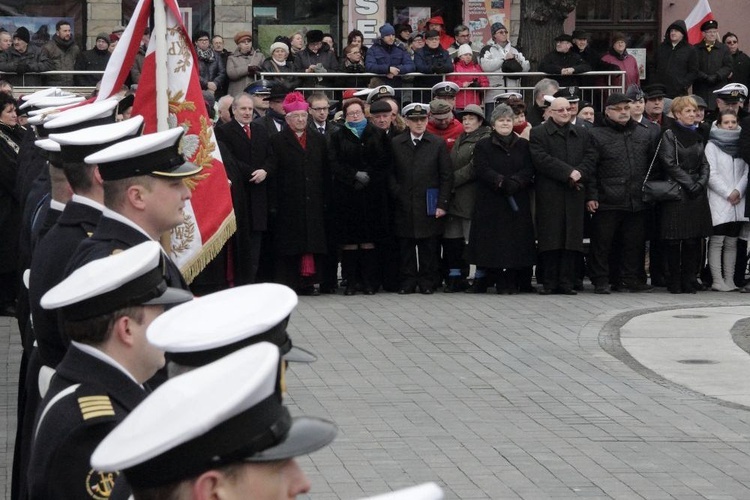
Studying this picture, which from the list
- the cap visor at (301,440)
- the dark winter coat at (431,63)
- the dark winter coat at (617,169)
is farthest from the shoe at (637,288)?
the cap visor at (301,440)

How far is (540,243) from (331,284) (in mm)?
2053

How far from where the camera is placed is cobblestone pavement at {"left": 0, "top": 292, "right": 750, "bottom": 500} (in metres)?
7.81

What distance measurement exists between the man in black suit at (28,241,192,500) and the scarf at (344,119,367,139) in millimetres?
10569

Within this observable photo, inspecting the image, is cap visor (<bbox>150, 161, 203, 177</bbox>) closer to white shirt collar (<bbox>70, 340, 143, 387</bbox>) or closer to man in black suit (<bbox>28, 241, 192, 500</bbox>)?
man in black suit (<bbox>28, 241, 192, 500</bbox>)

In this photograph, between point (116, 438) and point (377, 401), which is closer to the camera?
point (116, 438)

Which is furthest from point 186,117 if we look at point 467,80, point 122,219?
point 467,80

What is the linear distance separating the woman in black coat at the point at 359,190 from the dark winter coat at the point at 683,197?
8.92ft

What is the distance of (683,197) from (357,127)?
3.25m

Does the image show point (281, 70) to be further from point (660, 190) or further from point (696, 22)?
point (696, 22)

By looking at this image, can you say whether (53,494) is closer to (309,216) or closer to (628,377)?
(628,377)

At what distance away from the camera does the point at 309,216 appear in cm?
1458

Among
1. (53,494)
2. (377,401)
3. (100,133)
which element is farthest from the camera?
(377,401)

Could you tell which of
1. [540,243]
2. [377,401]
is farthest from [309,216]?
[377,401]

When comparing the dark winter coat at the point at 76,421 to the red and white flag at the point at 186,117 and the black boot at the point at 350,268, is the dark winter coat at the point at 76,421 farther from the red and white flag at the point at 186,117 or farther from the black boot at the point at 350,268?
the black boot at the point at 350,268
